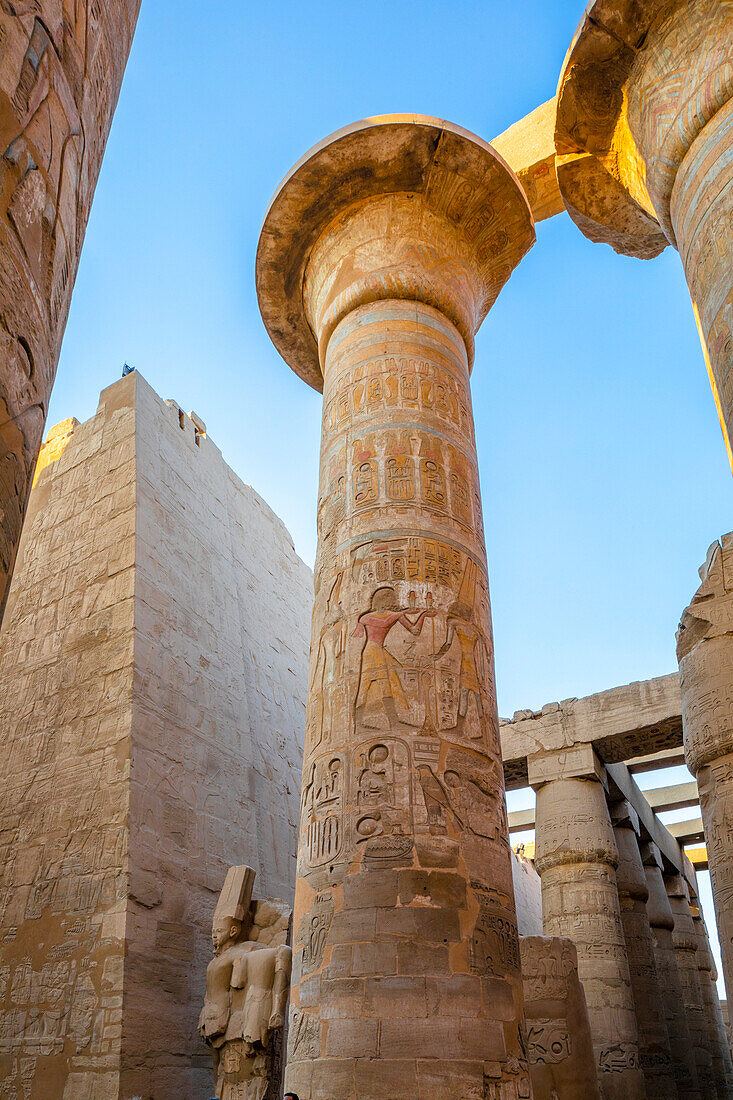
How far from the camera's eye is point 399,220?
22.5 feet

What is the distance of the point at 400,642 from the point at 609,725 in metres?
6.86

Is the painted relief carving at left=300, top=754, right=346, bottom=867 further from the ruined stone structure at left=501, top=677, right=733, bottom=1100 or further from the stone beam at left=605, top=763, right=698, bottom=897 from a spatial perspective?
the stone beam at left=605, top=763, right=698, bottom=897

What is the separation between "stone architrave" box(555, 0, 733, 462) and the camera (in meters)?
3.68

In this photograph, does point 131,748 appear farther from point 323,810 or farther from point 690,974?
point 690,974

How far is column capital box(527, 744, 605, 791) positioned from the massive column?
600cm

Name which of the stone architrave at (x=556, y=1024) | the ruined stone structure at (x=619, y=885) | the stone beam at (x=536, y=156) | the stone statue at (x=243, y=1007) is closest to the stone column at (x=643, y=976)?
the ruined stone structure at (x=619, y=885)

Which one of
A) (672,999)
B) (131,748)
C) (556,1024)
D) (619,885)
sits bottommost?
(556,1024)

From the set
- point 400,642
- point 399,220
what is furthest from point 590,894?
point 399,220

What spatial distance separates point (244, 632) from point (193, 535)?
4.86 feet

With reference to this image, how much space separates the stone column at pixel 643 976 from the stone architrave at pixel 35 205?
1105 cm

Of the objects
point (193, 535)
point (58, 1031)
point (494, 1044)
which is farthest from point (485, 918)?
point (193, 535)

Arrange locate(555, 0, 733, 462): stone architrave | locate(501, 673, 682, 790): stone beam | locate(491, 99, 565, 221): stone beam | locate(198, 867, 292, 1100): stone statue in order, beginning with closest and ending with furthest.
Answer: locate(555, 0, 733, 462): stone architrave, locate(198, 867, 292, 1100): stone statue, locate(491, 99, 565, 221): stone beam, locate(501, 673, 682, 790): stone beam

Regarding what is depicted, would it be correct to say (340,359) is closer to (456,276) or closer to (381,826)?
(456,276)

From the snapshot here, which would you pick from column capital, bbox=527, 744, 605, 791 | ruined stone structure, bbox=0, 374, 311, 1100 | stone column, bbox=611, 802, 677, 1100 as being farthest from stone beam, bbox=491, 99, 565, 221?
stone column, bbox=611, 802, 677, 1100
